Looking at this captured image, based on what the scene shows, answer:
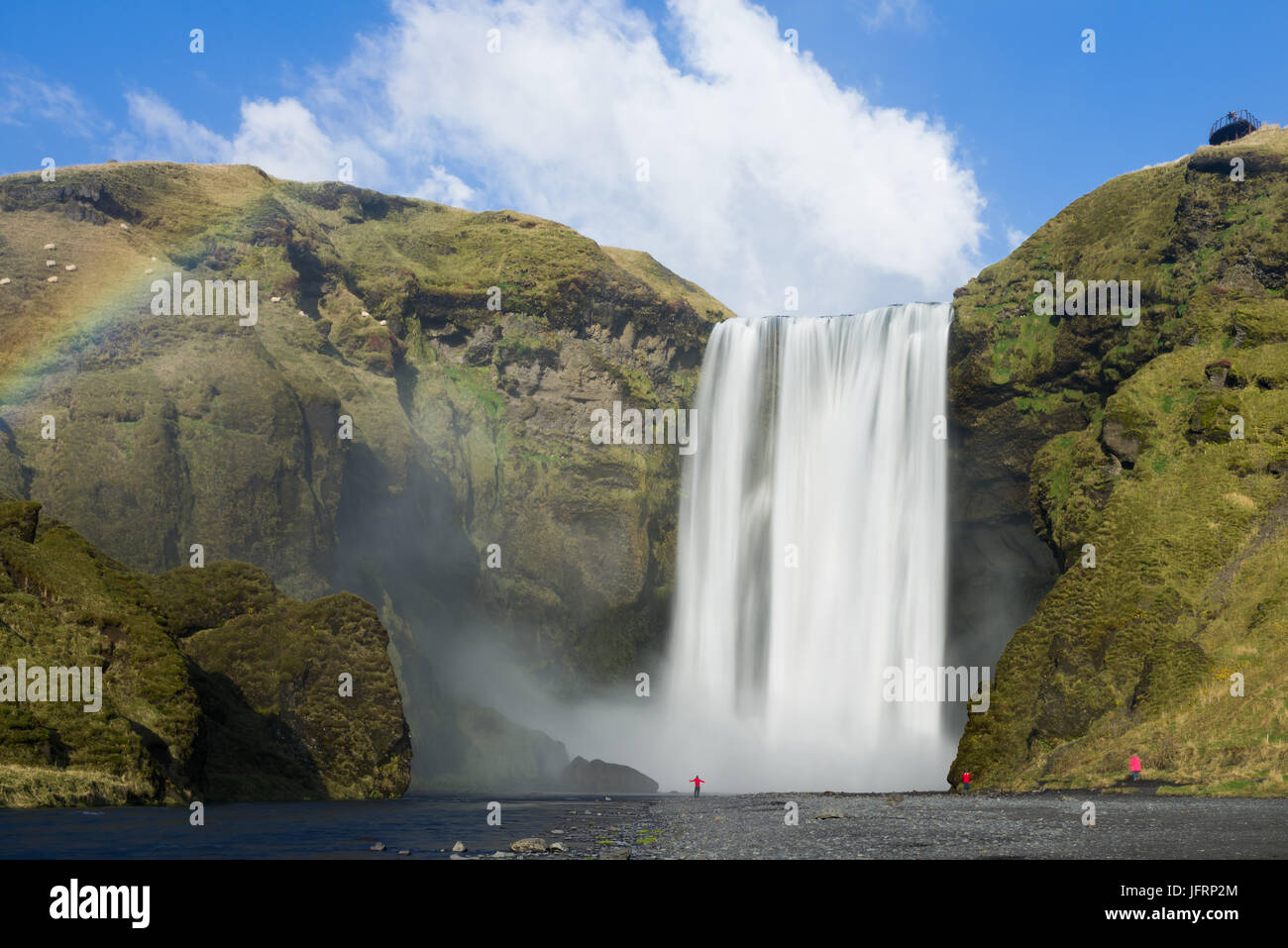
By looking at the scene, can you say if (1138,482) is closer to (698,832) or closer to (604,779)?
(604,779)

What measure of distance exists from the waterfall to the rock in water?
17.4 feet

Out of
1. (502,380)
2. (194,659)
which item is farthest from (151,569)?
(502,380)

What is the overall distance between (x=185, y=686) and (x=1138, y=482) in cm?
4801

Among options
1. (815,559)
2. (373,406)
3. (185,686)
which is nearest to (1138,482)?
(815,559)

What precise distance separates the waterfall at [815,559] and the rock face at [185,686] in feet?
94.3

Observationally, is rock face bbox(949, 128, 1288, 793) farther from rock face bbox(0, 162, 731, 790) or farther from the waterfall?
rock face bbox(0, 162, 731, 790)

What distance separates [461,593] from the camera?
289 ft

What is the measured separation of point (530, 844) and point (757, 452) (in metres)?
65.2

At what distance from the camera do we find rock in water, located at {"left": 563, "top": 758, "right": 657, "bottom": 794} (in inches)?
2739

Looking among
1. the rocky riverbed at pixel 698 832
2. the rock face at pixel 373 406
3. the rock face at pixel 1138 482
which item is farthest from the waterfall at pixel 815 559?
the rocky riverbed at pixel 698 832
